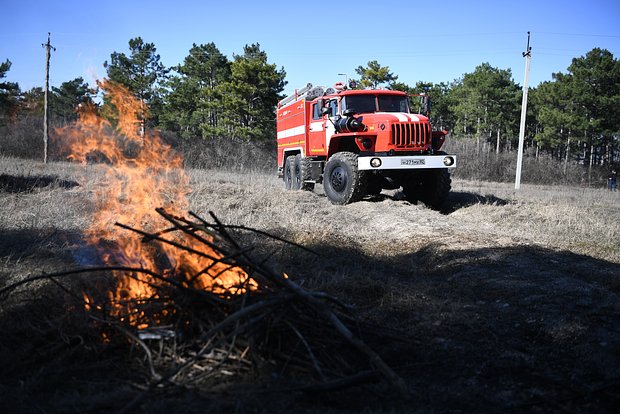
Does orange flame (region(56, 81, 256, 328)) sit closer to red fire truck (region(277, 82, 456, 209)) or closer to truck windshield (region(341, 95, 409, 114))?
red fire truck (region(277, 82, 456, 209))

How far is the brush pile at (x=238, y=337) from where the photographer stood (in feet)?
9.08

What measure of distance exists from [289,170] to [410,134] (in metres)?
5.71

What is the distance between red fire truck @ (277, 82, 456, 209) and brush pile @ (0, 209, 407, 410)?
24.6ft

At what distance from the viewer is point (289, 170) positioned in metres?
15.6

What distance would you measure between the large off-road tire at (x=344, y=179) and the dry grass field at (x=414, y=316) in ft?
5.61

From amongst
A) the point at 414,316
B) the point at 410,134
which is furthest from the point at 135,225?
the point at 410,134

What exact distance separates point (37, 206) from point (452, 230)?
822cm

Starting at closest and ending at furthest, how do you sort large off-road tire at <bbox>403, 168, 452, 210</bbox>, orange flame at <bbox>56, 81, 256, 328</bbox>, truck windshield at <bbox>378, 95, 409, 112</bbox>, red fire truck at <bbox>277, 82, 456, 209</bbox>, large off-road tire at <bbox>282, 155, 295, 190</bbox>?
orange flame at <bbox>56, 81, 256, 328</bbox>
red fire truck at <bbox>277, 82, 456, 209</bbox>
large off-road tire at <bbox>403, 168, 452, 210</bbox>
truck windshield at <bbox>378, 95, 409, 112</bbox>
large off-road tire at <bbox>282, 155, 295, 190</bbox>

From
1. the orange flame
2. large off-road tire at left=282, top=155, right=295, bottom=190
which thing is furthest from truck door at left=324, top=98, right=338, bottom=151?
Result: the orange flame

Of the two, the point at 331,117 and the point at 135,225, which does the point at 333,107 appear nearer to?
the point at 331,117

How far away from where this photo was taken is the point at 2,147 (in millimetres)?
31641

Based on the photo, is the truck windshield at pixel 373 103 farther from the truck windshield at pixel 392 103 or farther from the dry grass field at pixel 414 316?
the dry grass field at pixel 414 316

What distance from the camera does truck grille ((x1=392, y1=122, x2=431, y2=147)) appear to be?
424 inches

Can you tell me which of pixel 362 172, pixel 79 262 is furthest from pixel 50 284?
pixel 362 172
